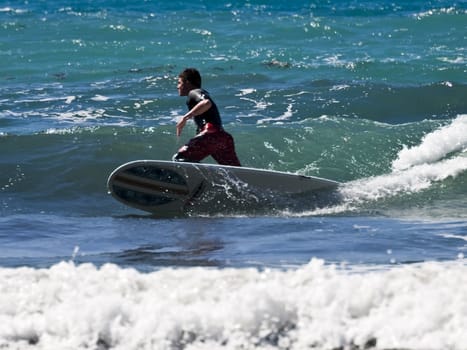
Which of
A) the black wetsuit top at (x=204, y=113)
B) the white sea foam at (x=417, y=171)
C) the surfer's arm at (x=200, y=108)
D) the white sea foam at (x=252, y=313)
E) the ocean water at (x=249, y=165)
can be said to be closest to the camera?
the white sea foam at (x=252, y=313)

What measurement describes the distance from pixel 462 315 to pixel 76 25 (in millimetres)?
29623

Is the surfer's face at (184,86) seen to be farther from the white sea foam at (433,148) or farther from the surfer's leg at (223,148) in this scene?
the white sea foam at (433,148)

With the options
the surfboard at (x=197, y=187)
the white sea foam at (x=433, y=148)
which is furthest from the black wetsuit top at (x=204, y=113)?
the white sea foam at (x=433, y=148)

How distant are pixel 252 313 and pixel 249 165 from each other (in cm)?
976

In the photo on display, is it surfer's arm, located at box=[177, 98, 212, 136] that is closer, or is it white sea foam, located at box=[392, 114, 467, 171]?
surfer's arm, located at box=[177, 98, 212, 136]

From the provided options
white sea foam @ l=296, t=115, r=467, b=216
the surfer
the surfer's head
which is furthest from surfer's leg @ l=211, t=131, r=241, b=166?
white sea foam @ l=296, t=115, r=467, b=216

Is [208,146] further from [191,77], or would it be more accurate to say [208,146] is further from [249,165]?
[249,165]

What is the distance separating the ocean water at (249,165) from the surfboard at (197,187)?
0.48 feet

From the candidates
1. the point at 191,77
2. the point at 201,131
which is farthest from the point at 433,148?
the point at 191,77

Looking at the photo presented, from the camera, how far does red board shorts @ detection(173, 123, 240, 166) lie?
1099cm

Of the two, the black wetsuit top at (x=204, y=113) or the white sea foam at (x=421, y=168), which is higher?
the black wetsuit top at (x=204, y=113)

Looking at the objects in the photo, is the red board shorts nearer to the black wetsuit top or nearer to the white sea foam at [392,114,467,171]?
the black wetsuit top

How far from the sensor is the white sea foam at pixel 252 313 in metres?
5.18

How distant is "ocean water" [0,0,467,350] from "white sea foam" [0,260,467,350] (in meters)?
0.01
